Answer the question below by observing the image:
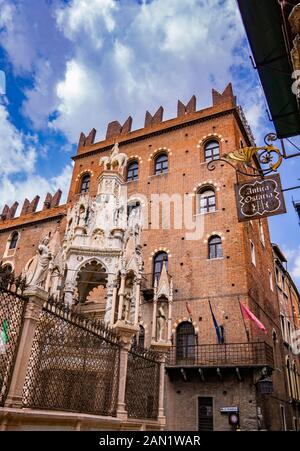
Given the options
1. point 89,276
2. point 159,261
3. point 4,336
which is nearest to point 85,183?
point 159,261

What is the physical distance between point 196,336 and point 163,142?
12910 mm

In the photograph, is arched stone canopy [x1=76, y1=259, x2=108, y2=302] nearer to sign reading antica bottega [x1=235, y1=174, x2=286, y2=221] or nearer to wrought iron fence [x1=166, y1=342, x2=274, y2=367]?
sign reading antica bottega [x1=235, y1=174, x2=286, y2=221]

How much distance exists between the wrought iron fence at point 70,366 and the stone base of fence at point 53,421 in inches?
8.5

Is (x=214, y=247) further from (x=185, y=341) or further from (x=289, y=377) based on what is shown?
(x=289, y=377)

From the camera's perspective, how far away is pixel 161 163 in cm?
2364

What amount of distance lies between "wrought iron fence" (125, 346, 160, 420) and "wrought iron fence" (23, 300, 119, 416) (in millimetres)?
673

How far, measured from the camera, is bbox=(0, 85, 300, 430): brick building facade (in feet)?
51.3

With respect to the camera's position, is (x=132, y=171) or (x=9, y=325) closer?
(x=9, y=325)

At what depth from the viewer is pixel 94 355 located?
6.92m

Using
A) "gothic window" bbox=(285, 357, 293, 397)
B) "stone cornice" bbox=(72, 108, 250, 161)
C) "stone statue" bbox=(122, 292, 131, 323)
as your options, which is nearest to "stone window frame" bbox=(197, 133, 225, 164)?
"stone cornice" bbox=(72, 108, 250, 161)

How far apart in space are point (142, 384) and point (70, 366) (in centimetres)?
306

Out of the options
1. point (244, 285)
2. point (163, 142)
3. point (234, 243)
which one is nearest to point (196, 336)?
point (244, 285)

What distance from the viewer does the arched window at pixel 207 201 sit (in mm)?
20244
